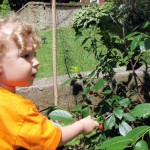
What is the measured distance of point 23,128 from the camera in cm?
151

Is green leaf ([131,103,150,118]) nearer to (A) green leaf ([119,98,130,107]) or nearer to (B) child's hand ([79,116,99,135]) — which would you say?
(B) child's hand ([79,116,99,135])

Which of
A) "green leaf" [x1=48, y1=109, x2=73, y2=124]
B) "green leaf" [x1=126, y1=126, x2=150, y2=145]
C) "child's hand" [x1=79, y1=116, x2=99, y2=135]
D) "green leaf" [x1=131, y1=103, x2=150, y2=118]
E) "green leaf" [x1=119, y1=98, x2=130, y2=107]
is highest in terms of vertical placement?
"green leaf" [x1=131, y1=103, x2=150, y2=118]

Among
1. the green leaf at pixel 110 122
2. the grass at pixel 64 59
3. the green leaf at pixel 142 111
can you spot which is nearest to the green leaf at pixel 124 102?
the green leaf at pixel 110 122

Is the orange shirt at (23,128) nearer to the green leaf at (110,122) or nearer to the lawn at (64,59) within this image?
the green leaf at (110,122)

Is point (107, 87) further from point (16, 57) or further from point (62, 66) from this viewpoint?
point (62, 66)

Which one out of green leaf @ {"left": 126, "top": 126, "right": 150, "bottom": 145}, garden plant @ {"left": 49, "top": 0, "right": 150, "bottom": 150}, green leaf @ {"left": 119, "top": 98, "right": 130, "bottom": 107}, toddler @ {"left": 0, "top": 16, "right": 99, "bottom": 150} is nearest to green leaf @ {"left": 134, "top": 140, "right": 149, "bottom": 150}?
green leaf @ {"left": 126, "top": 126, "right": 150, "bottom": 145}

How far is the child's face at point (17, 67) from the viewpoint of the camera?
1.58m

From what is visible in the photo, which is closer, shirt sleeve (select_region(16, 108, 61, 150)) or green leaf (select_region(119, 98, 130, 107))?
shirt sleeve (select_region(16, 108, 61, 150))

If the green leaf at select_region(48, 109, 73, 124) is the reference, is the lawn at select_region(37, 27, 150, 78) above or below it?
below

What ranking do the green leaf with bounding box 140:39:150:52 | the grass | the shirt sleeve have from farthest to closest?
1. the grass
2. the green leaf with bounding box 140:39:150:52
3. the shirt sleeve

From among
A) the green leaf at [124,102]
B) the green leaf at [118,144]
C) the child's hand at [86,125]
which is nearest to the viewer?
the green leaf at [118,144]

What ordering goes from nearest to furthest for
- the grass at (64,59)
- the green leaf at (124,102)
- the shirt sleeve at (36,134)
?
1. the shirt sleeve at (36,134)
2. the green leaf at (124,102)
3. the grass at (64,59)

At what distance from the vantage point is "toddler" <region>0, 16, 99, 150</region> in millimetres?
1520

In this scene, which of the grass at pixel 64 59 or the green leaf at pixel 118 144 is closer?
the green leaf at pixel 118 144
